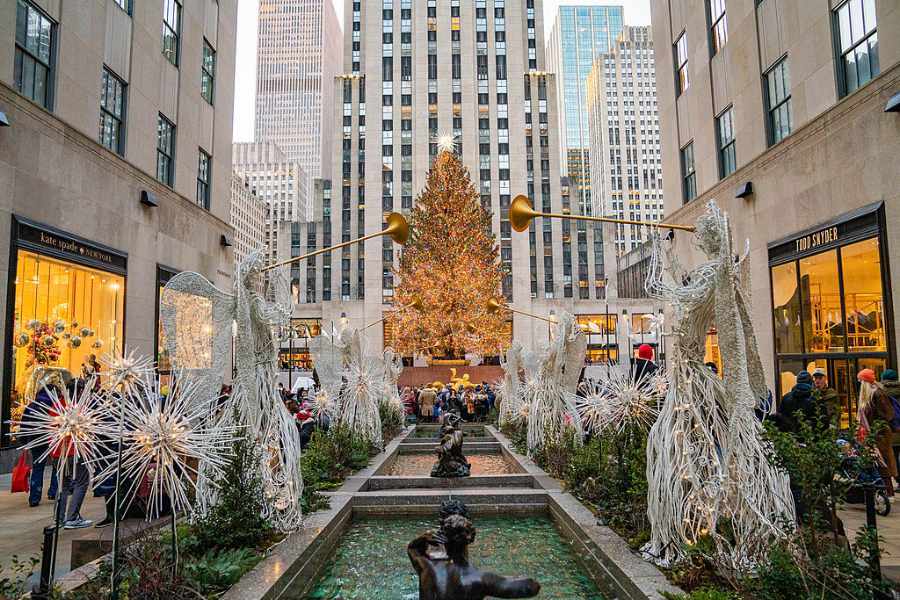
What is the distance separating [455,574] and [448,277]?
35256mm

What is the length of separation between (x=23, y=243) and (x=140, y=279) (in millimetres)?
5213

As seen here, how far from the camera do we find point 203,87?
2311 cm

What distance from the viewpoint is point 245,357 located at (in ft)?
22.8

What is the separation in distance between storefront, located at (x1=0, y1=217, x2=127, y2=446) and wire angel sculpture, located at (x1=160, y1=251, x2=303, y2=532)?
4.06 m

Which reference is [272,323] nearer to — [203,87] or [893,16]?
[893,16]

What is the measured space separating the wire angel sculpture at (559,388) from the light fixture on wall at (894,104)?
7662 millimetres

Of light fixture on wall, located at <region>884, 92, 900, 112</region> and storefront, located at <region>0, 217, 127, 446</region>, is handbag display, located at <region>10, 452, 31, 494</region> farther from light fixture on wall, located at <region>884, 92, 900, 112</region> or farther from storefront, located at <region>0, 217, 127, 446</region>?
light fixture on wall, located at <region>884, 92, 900, 112</region>

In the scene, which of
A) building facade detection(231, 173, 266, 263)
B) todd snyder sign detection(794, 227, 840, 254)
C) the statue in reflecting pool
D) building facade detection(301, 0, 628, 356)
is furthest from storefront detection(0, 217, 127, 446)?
building facade detection(231, 173, 266, 263)

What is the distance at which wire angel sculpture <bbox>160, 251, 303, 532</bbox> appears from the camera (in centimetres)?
671

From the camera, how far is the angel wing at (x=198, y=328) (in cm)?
667

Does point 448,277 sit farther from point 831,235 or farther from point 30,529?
point 30,529

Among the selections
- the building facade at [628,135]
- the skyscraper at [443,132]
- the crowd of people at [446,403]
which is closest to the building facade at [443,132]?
the skyscraper at [443,132]

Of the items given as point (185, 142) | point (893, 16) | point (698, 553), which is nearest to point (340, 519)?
point (698, 553)

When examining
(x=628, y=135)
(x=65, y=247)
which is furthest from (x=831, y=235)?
(x=628, y=135)
